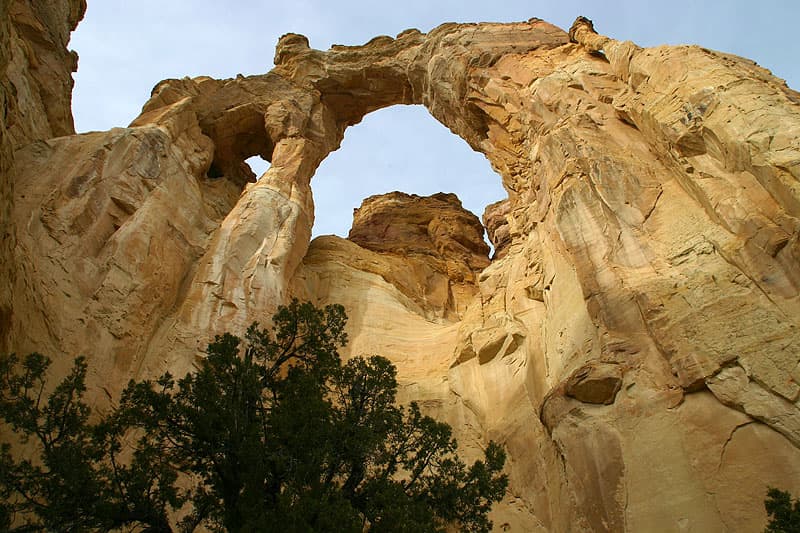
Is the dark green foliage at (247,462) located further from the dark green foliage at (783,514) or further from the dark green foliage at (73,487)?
the dark green foliage at (783,514)

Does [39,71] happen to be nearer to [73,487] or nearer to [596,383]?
[73,487]

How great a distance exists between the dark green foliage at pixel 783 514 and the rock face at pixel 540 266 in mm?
1169

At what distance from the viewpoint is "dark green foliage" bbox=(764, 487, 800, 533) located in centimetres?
706

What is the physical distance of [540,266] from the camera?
53.6 ft

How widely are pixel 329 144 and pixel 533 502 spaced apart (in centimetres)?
1844

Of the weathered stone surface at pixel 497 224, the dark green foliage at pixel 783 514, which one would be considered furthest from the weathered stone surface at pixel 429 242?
the dark green foliage at pixel 783 514

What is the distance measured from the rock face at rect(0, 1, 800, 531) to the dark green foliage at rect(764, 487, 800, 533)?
117cm

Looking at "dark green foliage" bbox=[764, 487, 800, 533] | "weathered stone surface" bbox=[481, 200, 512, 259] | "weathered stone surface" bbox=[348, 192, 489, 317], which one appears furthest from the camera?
"weathered stone surface" bbox=[481, 200, 512, 259]

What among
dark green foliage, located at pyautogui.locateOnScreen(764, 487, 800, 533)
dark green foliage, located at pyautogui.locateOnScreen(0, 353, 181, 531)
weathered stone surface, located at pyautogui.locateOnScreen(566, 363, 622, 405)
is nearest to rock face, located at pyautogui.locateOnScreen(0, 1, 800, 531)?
weathered stone surface, located at pyautogui.locateOnScreen(566, 363, 622, 405)

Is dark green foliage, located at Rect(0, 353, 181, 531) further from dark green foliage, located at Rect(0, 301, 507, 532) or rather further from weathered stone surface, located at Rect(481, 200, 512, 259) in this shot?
weathered stone surface, located at Rect(481, 200, 512, 259)

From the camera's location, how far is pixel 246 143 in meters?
26.4

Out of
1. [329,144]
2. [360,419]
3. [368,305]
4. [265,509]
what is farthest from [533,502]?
[329,144]

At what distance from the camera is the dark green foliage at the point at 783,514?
706 cm

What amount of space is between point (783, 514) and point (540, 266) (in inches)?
375
